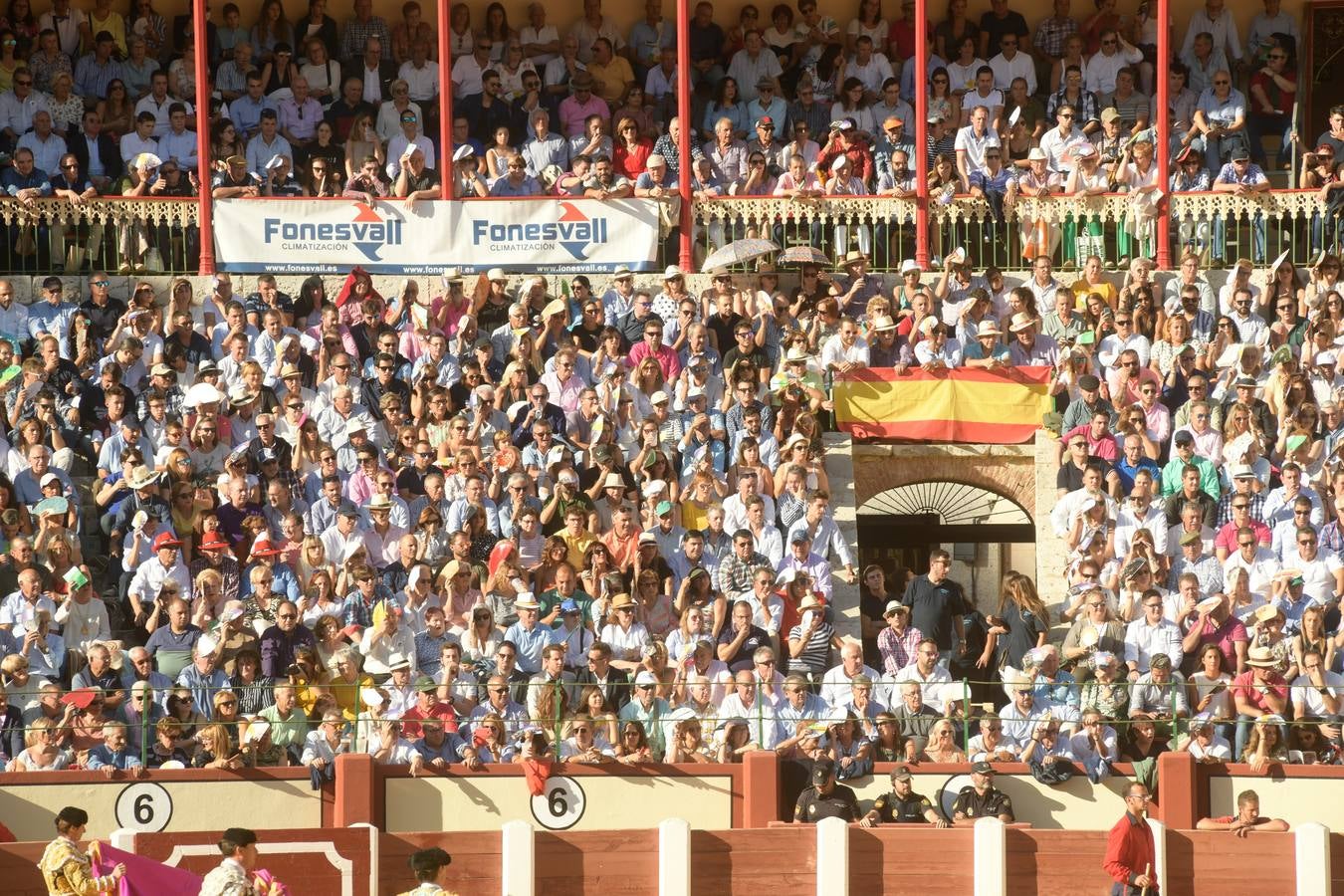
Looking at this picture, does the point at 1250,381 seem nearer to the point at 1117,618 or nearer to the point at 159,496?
the point at 1117,618

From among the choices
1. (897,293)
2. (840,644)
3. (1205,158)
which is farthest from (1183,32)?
(840,644)

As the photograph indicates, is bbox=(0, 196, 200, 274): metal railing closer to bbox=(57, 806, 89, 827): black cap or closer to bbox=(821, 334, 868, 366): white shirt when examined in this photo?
bbox=(821, 334, 868, 366): white shirt

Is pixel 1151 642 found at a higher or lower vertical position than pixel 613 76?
lower

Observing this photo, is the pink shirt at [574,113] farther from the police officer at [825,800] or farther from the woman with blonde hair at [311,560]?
the police officer at [825,800]

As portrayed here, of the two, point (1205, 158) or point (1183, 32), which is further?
point (1183, 32)

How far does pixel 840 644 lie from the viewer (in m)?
19.1

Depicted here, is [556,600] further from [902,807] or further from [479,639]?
[902,807]

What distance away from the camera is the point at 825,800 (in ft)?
59.3

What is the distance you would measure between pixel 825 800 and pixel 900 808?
19.0 inches

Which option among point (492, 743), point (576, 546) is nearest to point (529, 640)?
point (492, 743)

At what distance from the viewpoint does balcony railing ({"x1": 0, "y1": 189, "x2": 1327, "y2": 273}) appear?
2328 centimetres

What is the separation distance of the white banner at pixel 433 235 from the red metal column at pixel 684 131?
0.31 meters

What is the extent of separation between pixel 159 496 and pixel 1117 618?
648cm

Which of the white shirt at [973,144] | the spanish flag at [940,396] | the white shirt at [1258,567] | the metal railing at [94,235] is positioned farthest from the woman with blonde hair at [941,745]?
the metal railing at [94,235]
